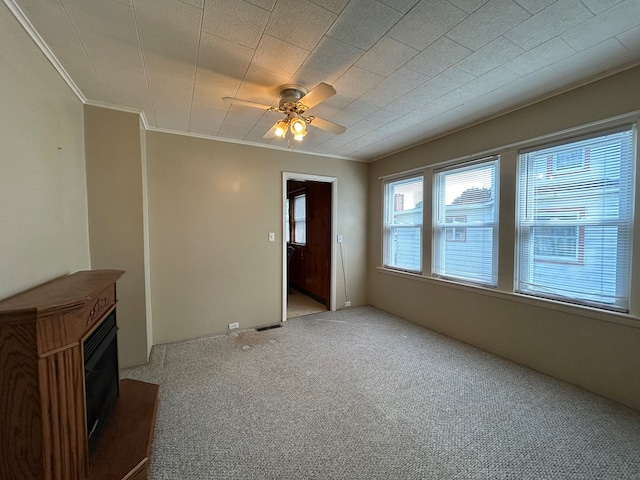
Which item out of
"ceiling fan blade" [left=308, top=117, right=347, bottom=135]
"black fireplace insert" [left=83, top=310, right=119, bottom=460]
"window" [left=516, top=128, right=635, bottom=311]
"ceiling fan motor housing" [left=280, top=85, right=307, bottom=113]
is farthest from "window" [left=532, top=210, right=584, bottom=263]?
"black fireplace insert" [left=83, top=310, right=119, bottom=460]

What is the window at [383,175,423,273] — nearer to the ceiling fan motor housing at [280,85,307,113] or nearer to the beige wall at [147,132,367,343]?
the beige wall at [147,132,367,343]

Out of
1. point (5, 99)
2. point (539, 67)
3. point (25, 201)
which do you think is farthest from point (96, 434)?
point (539, 67)

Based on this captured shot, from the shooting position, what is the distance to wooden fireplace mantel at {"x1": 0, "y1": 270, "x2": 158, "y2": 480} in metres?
1.02

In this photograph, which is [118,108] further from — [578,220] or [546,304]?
[546,304]

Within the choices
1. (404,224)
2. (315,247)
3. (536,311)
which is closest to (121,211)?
(315,247)

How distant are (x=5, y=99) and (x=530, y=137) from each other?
147 inches

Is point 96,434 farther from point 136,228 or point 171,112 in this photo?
point 171,112

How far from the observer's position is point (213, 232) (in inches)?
129

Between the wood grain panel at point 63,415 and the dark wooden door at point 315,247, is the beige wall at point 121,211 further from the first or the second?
the dark wooden door at point 315,247

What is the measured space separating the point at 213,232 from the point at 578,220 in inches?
146

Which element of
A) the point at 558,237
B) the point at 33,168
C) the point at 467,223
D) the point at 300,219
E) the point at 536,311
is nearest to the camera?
the point at 33,168

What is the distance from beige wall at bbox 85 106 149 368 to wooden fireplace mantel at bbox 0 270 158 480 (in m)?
1.30

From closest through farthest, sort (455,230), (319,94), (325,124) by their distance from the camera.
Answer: (319,94) → (325,124) → (455,230)

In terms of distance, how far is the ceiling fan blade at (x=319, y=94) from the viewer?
1.69 meters
